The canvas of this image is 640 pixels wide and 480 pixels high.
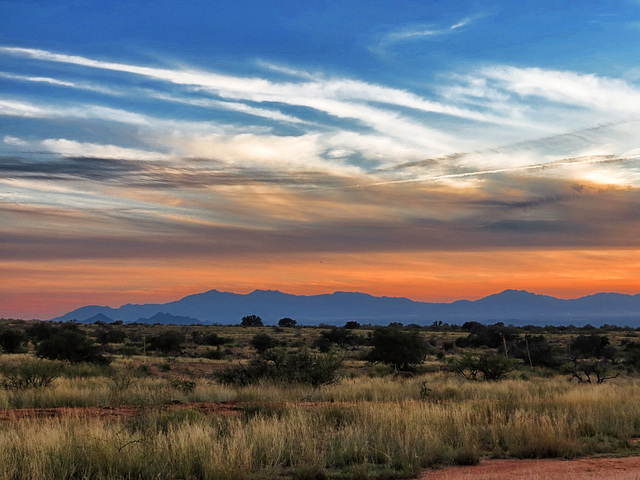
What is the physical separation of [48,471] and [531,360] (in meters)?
39.4

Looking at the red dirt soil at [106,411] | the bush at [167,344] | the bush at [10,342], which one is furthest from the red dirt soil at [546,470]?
the bush at [10,342]

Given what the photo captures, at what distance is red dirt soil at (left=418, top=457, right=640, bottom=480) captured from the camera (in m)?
10.4

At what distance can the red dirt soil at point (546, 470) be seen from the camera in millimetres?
10370

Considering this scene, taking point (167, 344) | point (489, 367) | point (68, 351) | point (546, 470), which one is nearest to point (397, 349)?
point (489, 367)

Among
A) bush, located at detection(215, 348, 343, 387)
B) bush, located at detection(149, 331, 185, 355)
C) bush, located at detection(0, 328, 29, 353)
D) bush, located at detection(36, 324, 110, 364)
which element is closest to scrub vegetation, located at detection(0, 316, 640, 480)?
bush, located at detection(215, 348, 343, 387)

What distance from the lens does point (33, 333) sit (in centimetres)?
7144

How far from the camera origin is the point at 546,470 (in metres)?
11.1

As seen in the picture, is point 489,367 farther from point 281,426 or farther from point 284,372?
point 281,426

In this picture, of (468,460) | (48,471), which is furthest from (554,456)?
(48,471)

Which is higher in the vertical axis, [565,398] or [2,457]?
[2,457]

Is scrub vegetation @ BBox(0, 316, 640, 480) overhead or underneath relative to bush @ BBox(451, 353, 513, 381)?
overhead

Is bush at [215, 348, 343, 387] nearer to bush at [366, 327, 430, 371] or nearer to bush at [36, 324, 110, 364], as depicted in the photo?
bush at [366, 327, 430, 371]

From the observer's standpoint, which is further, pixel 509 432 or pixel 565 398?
pixel 565 398

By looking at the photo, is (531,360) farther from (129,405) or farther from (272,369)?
(129,405)
